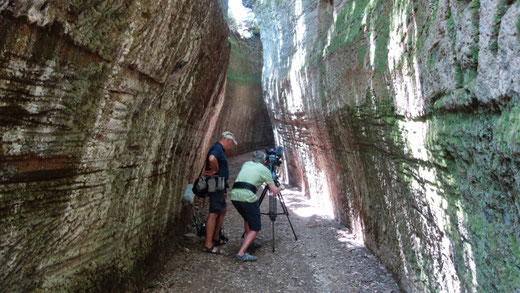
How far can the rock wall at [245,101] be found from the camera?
55.2 ft

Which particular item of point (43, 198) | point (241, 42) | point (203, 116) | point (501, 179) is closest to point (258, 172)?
point (203, 116)

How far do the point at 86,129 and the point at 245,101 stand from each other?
1559cm

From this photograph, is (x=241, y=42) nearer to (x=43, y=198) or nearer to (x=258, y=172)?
(x=258, y=172)

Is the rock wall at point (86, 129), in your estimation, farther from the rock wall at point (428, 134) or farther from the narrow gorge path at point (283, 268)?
the rock wall at point (428, 134)

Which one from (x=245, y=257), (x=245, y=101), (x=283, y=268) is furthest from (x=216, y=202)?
(x=245, y=101)

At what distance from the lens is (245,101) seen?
18.4 meters

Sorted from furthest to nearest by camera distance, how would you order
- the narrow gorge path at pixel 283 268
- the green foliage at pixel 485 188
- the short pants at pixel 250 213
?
1. the short pants at pixel 250 213
2. the narrow gorge path at pixel 283 268
3. the green foliage at pixel 485 188

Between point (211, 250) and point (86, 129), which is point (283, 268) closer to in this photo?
point (211, 250)

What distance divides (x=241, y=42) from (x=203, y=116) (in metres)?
13.2

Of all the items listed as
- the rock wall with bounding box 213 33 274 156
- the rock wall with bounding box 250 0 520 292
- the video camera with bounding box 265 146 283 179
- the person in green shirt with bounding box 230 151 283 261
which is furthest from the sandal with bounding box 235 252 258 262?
the rock wall with bounding box 213 33 274 156

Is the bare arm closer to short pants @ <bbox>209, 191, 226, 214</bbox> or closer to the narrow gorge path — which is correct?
short pants @ <bbox>209, 191, 226, 214</bbox>

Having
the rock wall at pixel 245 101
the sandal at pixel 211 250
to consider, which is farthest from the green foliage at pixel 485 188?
the rock wall at pixel 245 101

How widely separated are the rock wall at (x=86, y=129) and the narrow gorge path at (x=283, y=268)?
70cm

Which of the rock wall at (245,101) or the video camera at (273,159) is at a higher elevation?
the rock wall at (245,101)
